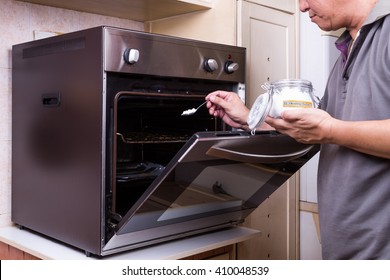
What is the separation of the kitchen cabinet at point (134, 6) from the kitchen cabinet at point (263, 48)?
0.05 m

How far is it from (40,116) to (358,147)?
92cm

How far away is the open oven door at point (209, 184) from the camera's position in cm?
118

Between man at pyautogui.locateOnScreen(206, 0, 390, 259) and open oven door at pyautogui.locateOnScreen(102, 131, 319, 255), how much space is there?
0.12 metres

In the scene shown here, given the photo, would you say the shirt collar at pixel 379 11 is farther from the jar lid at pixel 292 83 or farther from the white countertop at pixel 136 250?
the white countertop at pixel 136 250

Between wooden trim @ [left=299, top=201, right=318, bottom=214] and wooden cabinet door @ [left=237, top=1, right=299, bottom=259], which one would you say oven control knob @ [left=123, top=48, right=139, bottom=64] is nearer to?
wooden cabinet door @ [left=237, top=1, right=299, bottom=259]

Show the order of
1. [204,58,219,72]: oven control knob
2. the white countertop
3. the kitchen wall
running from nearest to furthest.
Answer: the white countertop
[204,58,219,72]: oven control knob
the kitchen wall

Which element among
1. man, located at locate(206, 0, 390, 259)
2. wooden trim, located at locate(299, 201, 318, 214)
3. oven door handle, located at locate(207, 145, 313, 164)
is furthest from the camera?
wooden trim, located at locate(299, 201, 318, 214)

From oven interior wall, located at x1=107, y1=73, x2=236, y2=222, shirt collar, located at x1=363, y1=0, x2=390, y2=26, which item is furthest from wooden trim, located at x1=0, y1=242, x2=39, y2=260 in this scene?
shirt collar, located at x1=363, y1=0, x2=390, y2=26

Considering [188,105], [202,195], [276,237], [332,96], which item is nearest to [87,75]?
[188,105]

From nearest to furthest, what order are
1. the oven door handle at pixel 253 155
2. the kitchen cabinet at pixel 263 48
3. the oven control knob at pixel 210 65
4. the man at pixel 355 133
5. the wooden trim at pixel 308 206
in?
1. the man at pixel 355 133
2. the oven door handle at pixel 253 155
3. the oven control knob at pixel 210 65
4. the kitchen cabinet at pixel 263 48
5. the wooden trim at pixel 308 206

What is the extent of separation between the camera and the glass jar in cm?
113

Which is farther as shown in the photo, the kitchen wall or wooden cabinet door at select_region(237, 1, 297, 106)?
wooden cabinet door at select_region(237, 1, 297, 106)

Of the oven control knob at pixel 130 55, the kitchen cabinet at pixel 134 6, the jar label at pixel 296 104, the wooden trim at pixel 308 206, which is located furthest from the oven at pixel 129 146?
the wooden trim at pixel 308 206

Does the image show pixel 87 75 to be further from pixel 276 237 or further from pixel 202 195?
pixel 276 237
